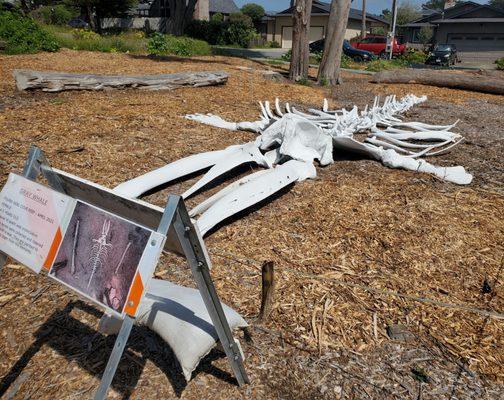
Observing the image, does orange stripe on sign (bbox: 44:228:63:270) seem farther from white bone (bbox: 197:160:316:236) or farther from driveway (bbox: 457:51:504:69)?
driveway (bbox: 457:51:504:69)

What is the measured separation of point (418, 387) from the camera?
2.24 meters

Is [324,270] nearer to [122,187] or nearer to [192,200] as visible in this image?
[192,200]

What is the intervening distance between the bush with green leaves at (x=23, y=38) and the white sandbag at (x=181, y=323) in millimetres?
13915

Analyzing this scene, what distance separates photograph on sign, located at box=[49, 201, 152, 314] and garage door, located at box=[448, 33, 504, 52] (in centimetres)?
4350

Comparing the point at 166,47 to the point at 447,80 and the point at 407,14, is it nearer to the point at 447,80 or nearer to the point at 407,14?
the point at 447,80

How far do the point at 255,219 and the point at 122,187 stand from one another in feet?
4.13

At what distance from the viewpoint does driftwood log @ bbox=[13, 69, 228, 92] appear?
7449 mm

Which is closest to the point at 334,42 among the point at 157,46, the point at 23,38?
the point at 157,46

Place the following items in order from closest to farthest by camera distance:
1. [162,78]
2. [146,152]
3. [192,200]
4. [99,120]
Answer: [192,200], [146,152], [99,120], [162,78]

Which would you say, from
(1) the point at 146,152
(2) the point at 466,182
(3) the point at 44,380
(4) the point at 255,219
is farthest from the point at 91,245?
(2) the point at 466,182

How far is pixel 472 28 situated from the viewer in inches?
1487

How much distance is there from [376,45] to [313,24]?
11844 millimetres

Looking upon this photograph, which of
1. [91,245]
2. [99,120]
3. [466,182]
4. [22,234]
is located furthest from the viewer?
[99,120]

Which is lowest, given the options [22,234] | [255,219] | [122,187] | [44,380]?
[44,380]
